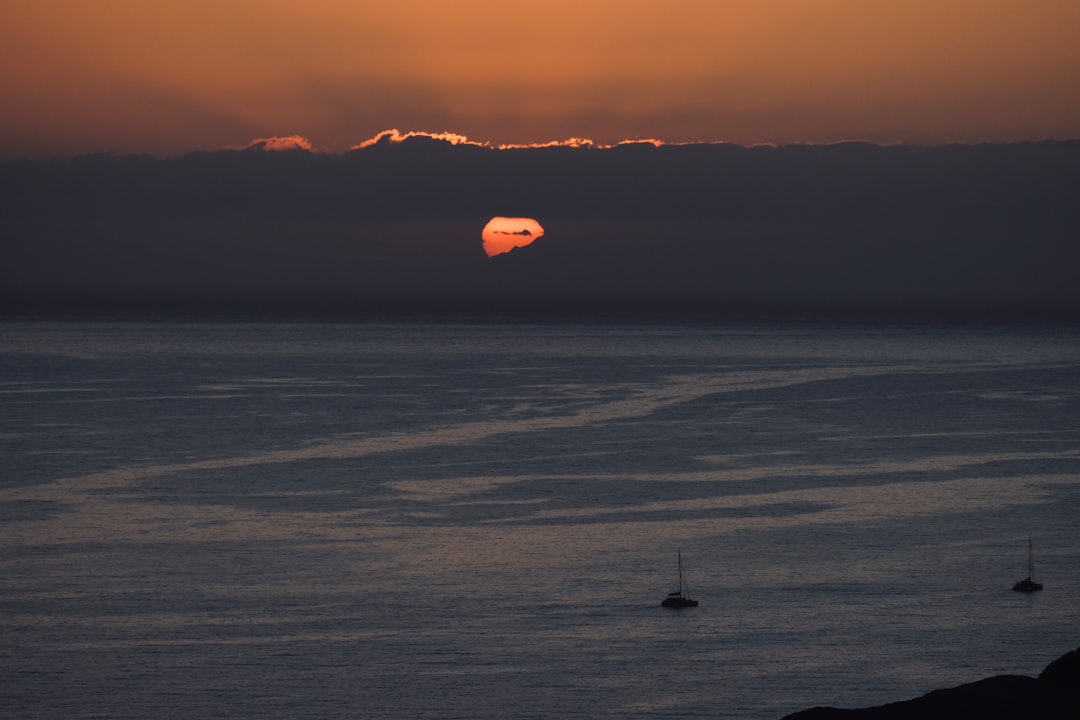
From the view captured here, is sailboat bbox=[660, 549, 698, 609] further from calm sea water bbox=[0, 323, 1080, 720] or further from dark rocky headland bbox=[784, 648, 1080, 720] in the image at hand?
dark rocky headland bbox=[784, 648, 1080, 720]

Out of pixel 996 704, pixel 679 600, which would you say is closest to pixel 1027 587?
pixel 679 600

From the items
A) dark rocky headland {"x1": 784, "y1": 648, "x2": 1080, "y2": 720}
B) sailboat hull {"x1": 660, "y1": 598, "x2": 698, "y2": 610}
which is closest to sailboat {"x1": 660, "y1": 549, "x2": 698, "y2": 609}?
sailboat hull {"x1": 660, "y1": 598, "x2": 698, "y2": 610}

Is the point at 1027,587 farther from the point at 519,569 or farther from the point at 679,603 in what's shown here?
the point at 519,569

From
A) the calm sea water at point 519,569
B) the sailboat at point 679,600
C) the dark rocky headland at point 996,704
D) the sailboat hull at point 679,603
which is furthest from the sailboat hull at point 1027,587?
the dark rocky headland at point 996,704

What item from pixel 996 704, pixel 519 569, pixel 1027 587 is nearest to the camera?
pixel 996 704

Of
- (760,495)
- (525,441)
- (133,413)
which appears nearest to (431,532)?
(760,495)

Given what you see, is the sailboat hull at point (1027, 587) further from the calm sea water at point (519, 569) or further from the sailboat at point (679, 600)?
the sailboat at point (679, 600)
